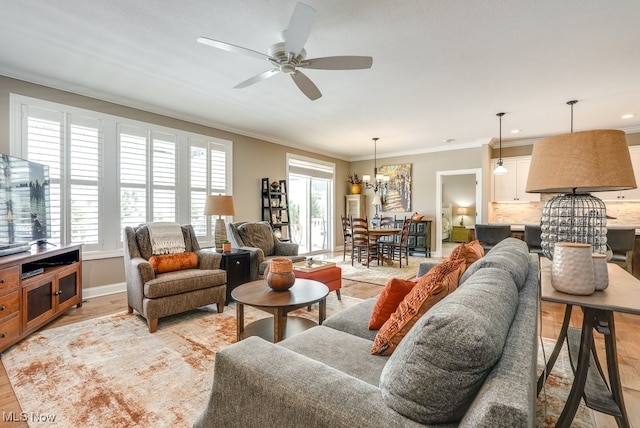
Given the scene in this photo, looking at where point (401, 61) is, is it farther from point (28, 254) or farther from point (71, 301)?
point (71, 301)

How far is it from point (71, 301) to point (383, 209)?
6.47 metres

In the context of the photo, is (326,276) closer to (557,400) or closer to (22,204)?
(557,400)

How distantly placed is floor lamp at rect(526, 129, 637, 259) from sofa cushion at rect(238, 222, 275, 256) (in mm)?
3546

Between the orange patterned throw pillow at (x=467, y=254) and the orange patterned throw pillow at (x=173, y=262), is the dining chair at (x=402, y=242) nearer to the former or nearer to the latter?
the orange patterned throw pillow at (x=173, y=262)

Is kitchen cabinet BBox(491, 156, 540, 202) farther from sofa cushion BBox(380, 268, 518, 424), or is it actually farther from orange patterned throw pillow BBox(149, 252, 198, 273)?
sofa cushion BBox(380, 268, 518, 424)

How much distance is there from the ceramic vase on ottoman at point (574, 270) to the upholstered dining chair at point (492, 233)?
3320 millimetres

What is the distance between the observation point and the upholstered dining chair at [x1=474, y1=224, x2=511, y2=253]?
426 cm

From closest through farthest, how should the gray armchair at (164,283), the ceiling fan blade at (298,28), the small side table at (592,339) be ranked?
the small side table at (592,339) < the ceiling fan blade at (298,28) < the gray armchair at (164,283)

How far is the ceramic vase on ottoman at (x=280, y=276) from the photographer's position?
2.47m

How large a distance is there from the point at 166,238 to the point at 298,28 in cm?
256

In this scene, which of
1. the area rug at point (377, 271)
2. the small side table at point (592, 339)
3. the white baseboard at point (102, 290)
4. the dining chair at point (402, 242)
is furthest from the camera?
the dining chair at point (402, 242)

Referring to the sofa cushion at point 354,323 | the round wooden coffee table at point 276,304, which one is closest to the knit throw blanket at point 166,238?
the round wooden coffee table at point 276,304

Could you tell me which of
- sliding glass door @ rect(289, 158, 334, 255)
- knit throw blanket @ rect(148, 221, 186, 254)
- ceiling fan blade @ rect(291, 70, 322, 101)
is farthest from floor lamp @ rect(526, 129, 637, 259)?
sliding glass door @ rect(289, 158, 334, 255)

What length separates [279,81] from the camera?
11.5 ft
